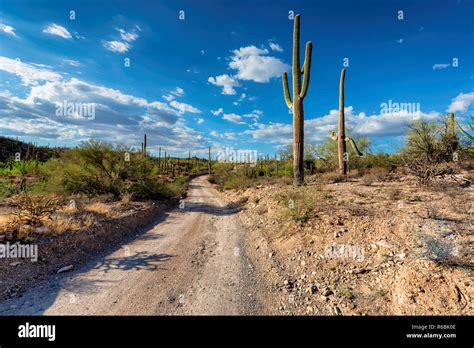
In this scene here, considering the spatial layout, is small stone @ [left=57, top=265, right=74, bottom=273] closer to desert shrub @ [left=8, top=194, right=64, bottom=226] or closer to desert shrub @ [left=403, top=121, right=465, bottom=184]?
desert shrub @ [left=8, top=194, right=64, bottom=226]

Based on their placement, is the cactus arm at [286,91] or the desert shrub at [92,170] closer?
the desert shrub at [92,170]

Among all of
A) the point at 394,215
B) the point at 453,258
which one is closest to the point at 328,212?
the point at 394,215

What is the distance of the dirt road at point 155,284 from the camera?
3.33 metres

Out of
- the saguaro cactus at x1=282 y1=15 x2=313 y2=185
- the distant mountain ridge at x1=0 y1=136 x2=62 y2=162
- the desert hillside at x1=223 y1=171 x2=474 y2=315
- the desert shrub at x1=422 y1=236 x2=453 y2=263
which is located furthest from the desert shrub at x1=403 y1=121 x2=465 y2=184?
the distant mountain ridge at x1=0 y1=136 x2=62 y2=162

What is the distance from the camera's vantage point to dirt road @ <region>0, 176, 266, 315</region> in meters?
3.33

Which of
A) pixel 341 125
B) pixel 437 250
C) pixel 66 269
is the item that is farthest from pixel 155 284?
pixel 341 125

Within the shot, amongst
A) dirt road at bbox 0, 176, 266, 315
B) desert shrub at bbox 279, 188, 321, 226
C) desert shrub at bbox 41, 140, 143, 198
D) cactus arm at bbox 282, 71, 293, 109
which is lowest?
dirt road at bbox 0, 176, 266, 315

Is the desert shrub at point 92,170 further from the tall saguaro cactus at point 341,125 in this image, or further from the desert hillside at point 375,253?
the tall saguaro cactus at point 341,125

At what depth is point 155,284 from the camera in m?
4.02

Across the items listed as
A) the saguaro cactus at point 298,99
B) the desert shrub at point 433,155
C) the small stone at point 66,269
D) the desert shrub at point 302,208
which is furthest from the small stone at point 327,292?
the saguaro cactus at point 298,99

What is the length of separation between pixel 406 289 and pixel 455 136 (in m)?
9.11

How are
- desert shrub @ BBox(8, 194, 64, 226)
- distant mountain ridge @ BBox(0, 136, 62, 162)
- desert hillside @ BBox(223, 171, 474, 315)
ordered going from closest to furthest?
desert hillside @ BBox(223, 171, 474, 315), desert shrub @ BBox(8, 194, 64, 226), distant mountain ridge @ BBox(0, 136, 62, 162)

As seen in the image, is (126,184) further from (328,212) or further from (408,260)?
(408,260)

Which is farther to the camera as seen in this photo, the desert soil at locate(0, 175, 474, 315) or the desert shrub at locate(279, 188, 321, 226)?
the desert shrub at locate(279, 188, 321, 226)
